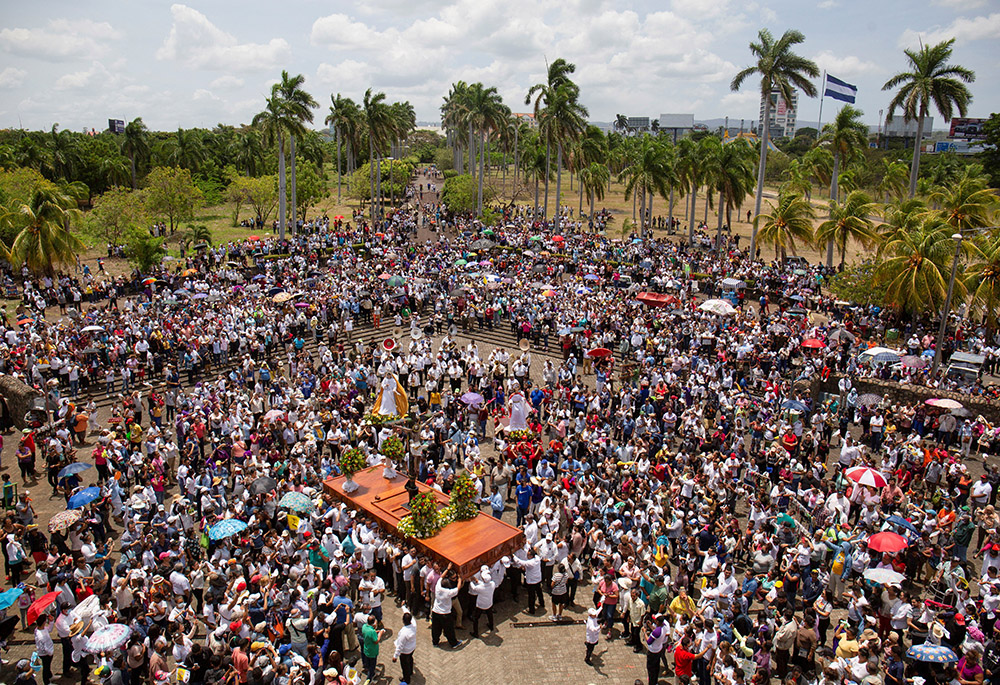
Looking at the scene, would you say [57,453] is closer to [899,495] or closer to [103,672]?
[103,672]

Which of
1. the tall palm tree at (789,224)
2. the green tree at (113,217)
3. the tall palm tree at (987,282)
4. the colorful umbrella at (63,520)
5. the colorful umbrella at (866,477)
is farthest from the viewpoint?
the green tree at (113,217)

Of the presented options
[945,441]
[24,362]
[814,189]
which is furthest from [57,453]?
[814,189]

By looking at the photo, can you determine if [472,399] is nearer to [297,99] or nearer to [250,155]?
[297,99]

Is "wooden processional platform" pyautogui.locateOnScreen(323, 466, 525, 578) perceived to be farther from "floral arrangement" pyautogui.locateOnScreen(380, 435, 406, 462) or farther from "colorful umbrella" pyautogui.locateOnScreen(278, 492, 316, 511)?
"colorful umbrella" pyautogui.locateOnScreen(278, 492, 316, 511)

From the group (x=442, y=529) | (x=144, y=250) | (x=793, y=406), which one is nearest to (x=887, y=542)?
(x=793, y=406)

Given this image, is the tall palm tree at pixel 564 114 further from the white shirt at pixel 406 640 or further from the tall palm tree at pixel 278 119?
the white shirt at pixel 406 640

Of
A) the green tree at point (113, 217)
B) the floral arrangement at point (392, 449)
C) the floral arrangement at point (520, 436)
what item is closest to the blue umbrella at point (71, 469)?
the floral arrangement at point (392, 449)

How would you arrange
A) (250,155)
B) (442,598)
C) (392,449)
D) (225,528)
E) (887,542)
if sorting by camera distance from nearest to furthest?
(442,598), (887,542), (225,528), (392,449), (250,155)
